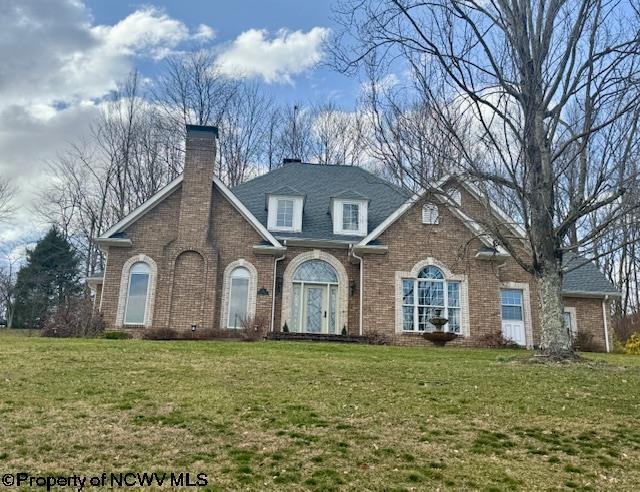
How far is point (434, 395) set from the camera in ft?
27.4

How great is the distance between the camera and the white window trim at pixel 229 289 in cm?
1855

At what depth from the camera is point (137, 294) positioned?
18.6 meters

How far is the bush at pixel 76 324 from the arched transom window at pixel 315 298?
20.7 ft

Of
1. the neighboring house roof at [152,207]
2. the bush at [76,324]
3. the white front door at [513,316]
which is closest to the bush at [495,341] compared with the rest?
the white front door at [513,316]

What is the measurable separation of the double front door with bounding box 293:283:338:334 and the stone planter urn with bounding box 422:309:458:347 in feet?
10.7

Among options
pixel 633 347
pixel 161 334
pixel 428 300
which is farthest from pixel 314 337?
pixel 633 347

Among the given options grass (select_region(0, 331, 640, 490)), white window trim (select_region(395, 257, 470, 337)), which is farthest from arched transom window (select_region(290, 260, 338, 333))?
grass (select_region(0, 331, 640, 490))

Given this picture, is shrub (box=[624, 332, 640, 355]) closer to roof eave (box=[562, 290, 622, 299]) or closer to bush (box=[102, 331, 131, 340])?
roof eave (box=[562, 290, 622, 299])

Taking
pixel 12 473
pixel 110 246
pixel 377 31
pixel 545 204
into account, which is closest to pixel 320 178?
pixel 110 246

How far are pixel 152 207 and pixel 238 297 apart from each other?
4.30 meters

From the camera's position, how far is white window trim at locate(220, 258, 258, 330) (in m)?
18.5

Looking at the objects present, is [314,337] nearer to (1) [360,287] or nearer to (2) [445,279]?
(1) [360,287]

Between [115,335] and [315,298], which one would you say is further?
[315,298]

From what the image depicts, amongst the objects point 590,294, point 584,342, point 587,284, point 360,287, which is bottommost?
point 584,342
